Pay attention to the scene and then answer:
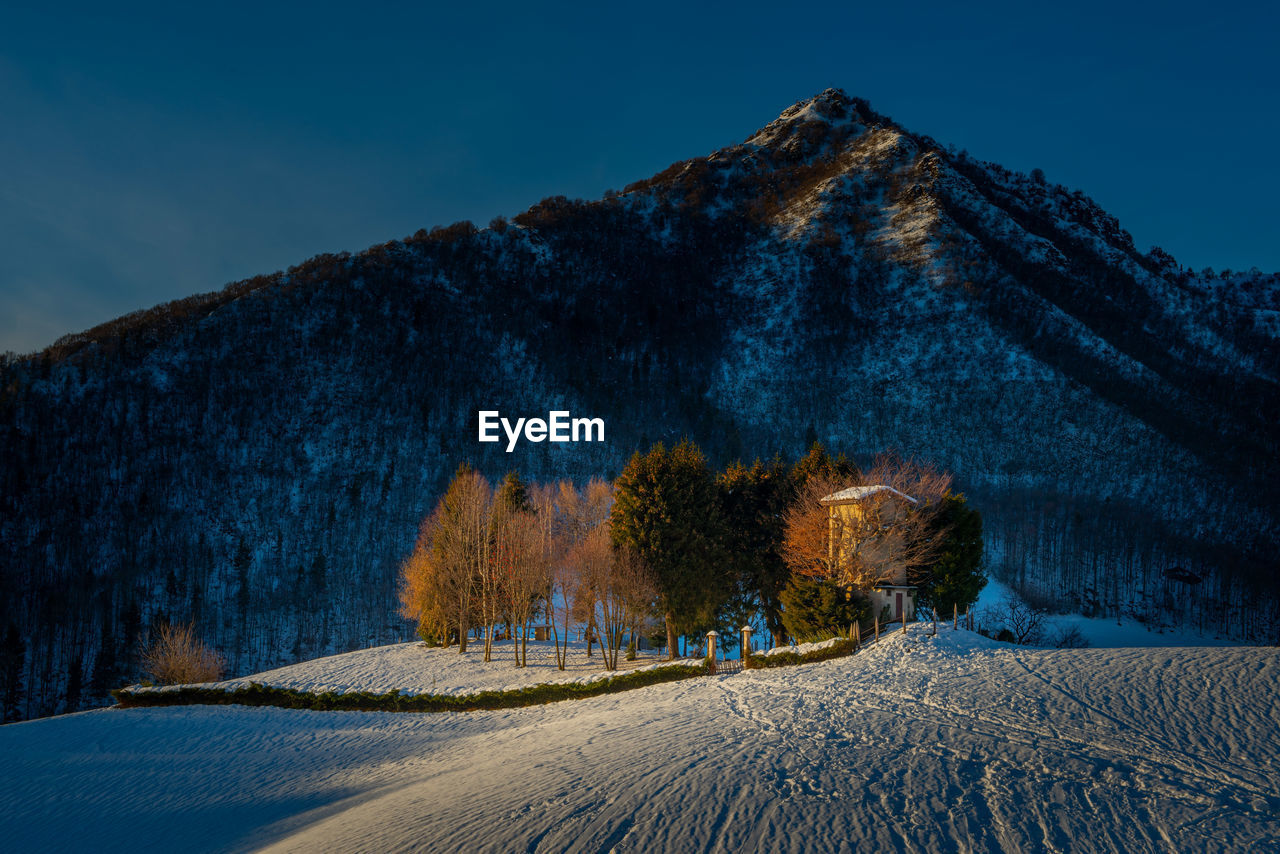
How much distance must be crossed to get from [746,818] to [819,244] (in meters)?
192

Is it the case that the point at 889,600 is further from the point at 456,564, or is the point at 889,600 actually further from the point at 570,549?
the point at 456,564

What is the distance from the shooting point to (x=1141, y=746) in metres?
13.6

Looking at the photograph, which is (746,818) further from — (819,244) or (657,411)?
(819,244)

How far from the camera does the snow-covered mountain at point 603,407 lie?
98.9m

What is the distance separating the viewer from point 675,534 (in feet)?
108

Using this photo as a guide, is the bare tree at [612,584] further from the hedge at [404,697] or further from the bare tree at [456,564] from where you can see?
the bare tree at [456,564]

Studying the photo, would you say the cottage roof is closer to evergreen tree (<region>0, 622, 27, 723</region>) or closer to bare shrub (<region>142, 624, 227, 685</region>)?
bare shrub (<region>142, 624, 227, 685</region>)

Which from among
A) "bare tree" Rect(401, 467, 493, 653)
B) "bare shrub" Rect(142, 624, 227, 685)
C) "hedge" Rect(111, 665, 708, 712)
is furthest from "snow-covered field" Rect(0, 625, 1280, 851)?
"bare shrub" Rect(142, 624, 227, 685)

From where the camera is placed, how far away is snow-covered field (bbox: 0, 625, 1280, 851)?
10180mm

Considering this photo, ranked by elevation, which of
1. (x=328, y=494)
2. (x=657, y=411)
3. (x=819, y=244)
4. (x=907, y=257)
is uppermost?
(x=819, y=244)

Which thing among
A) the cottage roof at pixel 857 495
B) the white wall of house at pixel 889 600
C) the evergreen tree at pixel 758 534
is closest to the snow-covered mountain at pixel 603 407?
the evergreen tree at pixel 758 534

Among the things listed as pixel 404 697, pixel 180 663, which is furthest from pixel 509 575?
pixel 180 663

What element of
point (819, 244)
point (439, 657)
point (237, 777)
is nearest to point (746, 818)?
point (237, 777)

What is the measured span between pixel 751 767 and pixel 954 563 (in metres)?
27.0
